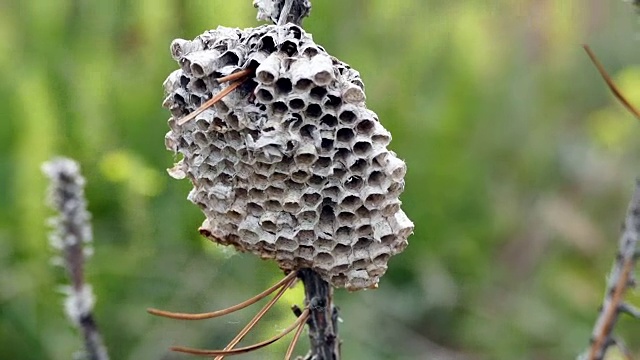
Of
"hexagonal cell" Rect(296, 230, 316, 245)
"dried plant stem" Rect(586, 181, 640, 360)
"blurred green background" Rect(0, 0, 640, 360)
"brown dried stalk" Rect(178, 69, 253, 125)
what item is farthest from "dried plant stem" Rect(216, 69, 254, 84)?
"blurred green background" Rect(0, 0, 640, 360)

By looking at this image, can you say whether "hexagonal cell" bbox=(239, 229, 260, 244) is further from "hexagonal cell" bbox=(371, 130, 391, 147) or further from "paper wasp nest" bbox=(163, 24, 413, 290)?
"hexagonal cell" bbox=(371, 130, 391, 147)

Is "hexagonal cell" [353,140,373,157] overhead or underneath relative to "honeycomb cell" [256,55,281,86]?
underneath

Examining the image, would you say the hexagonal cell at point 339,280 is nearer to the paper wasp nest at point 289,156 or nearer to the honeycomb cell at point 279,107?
the paper wasp nest at point 289,156

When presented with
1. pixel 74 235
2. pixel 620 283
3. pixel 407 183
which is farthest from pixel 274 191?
pixel 407 183

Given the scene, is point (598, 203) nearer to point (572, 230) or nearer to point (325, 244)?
point (572, 230)

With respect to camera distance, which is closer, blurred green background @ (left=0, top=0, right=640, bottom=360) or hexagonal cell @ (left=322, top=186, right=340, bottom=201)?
hexagonal cell @ (left=322, top=186, right=340, bottom=201)

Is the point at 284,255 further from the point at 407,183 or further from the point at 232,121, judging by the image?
the point at 407,183

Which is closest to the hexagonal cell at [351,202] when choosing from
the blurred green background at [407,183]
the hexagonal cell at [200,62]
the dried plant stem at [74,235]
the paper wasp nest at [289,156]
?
the paper wasp nest at [289,156]
